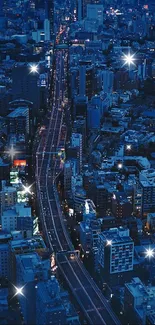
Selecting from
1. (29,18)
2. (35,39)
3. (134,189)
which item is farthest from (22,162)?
(29,18)

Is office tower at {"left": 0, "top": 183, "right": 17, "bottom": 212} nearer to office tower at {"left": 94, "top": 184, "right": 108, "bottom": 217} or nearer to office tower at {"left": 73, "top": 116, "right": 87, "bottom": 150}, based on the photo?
office tower at {"left": 94, "top": 184, "right": 108, "bottom": 217}

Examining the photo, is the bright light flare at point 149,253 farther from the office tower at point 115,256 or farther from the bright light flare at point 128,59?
the bright light flare at point 128,59

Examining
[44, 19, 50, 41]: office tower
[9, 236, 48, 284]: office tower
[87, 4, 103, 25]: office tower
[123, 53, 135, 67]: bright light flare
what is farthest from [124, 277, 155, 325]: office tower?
[87, 4, 103, 25]: office tower

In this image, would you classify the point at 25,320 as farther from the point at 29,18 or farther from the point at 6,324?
the point at 29,18

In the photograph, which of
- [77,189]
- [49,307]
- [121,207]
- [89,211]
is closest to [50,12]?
[77,189]

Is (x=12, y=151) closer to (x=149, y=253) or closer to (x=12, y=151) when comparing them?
(x=12, y=151)

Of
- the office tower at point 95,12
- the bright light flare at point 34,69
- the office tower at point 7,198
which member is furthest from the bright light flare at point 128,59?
the office tower at point 7,198
